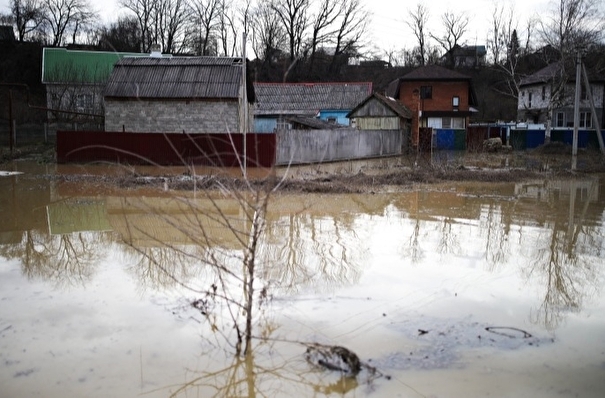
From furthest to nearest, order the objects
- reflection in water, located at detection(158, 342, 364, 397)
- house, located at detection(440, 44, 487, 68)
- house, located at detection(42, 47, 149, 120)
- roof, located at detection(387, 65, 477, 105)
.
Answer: house, located at detection(440, 44, 487, 68)
roof, located at detection(387, 65, 477, 105)
house, located at detection(42, 47, 149, 120)
reflection in water, located at detection(158, 342, 364, 397)

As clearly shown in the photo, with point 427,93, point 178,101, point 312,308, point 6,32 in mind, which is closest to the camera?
point 312,308

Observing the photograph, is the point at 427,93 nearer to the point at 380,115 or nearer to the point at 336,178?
the point at 380,115

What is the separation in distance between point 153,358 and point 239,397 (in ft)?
3.49

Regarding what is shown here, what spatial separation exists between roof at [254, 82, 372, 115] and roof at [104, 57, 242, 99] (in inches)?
681

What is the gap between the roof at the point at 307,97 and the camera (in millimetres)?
46688

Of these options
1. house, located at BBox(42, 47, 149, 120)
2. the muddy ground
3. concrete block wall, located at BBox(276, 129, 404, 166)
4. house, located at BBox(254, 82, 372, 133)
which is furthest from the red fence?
house, located at BBox(254, 82, 372, 133)

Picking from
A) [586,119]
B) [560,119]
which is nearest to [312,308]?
[586,119]

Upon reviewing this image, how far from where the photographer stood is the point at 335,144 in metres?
30.4

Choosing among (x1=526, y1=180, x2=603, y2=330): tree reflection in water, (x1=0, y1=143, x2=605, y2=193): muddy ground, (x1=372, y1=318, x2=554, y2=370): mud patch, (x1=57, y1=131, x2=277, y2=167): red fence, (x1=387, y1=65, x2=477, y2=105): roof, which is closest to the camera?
(x1=372, y1=318, x2=554, y2=370): mud patch

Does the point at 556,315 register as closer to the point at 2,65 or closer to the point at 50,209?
the point at 50,209

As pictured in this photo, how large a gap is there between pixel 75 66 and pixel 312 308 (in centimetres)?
4291

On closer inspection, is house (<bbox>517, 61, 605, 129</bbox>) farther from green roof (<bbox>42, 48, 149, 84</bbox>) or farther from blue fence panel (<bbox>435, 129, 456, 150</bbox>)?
green roof (<bbox>42, 48, 149, 84</bbox>)

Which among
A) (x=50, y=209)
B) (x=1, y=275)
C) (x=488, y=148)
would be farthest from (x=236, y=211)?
(x=488, y=148)

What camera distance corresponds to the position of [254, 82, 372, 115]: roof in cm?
4669
